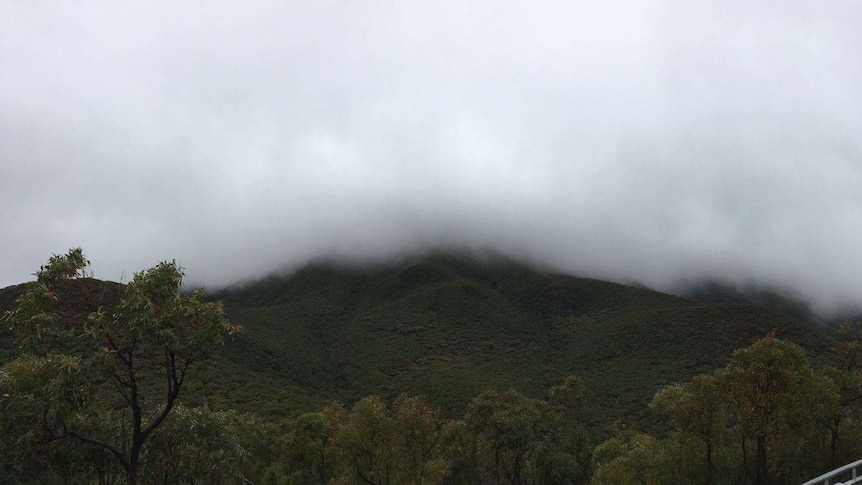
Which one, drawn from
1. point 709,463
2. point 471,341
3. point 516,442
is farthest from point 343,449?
point 471,341

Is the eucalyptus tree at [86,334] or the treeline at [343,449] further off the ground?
the eucalyptus tree at [86,334]

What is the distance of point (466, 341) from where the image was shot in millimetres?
115875

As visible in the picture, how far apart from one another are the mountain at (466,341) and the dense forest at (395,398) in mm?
600

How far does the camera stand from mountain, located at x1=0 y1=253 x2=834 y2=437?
80.3m

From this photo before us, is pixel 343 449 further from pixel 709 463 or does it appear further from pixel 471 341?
pixel 471 341

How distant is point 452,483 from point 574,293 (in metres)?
115

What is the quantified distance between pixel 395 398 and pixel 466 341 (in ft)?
194

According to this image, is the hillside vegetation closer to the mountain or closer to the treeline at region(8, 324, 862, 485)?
the mountain

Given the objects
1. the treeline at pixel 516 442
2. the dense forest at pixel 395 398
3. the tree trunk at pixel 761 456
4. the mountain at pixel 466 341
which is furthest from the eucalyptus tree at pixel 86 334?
the mountain at pixel 466 341

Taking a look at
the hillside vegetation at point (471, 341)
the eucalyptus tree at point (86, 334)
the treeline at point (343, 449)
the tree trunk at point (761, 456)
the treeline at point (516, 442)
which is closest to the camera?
the eucalyptus tree at point (86, 334)

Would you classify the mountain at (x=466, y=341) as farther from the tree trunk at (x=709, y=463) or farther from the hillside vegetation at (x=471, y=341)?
the tree trunk at (x=709, y=463)

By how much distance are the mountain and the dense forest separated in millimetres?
600

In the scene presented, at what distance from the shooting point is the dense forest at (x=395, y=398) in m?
13.6

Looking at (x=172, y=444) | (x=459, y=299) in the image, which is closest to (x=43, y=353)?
(x=172, y=444)
